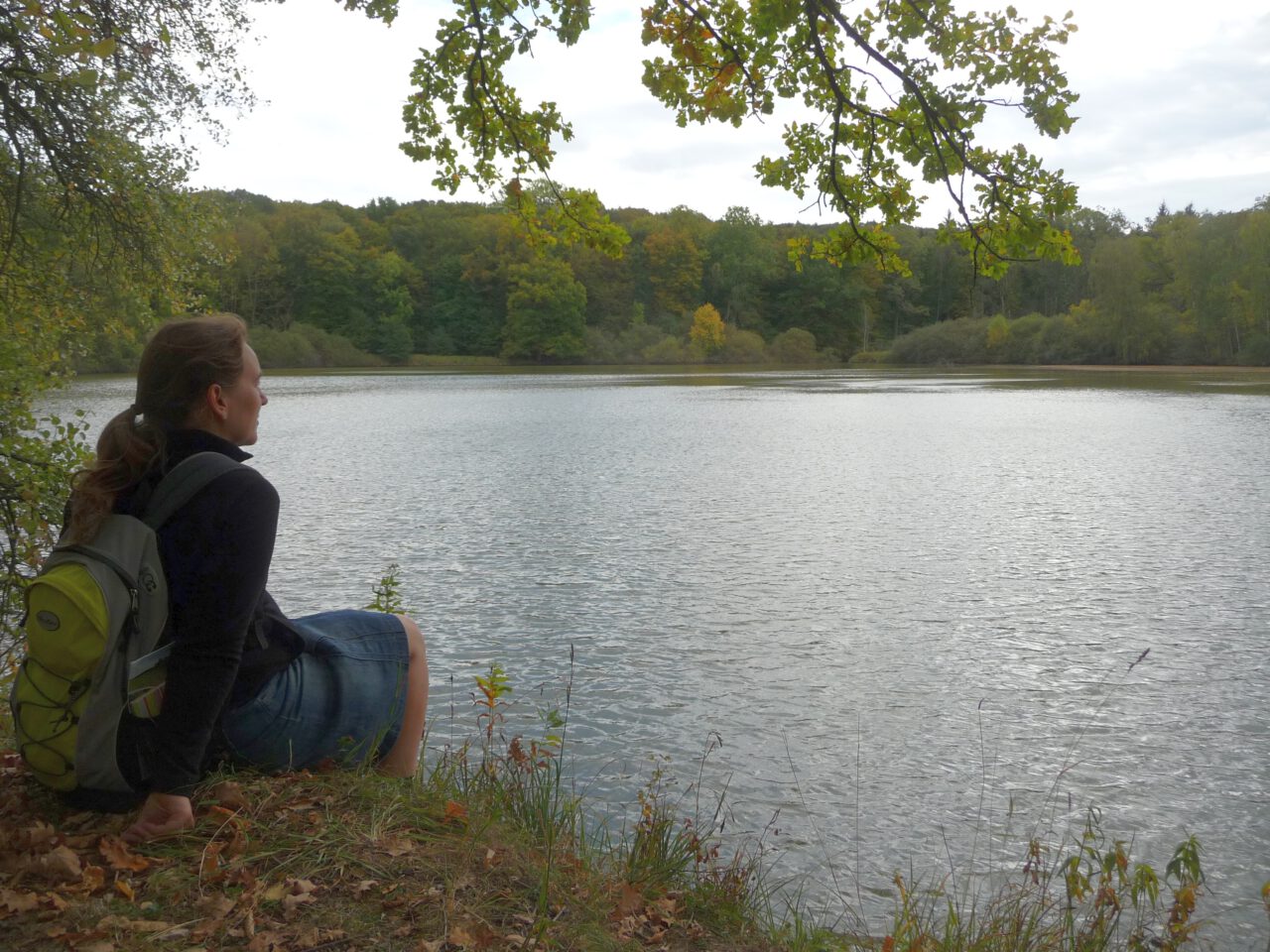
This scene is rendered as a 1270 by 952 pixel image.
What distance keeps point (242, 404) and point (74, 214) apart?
18.8 ft

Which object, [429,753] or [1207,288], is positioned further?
[1207,288]

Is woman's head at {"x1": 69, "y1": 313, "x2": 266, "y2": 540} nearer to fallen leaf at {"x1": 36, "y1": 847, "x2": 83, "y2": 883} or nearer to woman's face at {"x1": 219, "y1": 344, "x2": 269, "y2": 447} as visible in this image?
woman's face at {"x1": 219, "y1": 344, "x2": 269, "y2": 447}

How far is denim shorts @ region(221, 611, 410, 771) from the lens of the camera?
2.86 m

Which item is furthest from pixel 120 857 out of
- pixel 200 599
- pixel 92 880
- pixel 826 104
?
pixel 826 104

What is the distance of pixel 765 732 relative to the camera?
587 cm

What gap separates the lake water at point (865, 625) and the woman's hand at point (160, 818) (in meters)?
2.48

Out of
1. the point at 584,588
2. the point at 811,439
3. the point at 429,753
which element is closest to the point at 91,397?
the point at 811,439

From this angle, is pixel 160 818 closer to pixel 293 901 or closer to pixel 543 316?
pixel 293 901

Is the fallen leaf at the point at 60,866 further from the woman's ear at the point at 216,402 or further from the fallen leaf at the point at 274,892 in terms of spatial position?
the woman's ear at the point at 216,402

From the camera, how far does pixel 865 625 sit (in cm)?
814

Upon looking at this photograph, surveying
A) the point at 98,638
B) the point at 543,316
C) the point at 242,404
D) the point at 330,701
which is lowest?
the point at 330,701

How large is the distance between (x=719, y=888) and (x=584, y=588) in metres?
5.76

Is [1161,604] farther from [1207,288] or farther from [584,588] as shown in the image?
[1207,288]

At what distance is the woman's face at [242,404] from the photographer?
2650mm
